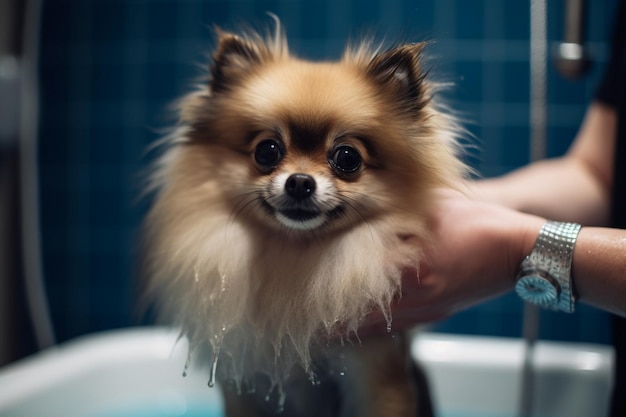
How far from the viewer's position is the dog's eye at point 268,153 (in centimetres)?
72

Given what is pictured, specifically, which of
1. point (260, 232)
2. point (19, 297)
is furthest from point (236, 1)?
point (19, 297)

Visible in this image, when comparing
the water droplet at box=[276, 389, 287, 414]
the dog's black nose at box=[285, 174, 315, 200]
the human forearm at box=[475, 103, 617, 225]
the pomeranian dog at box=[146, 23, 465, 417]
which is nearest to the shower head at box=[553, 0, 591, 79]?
the human forearm at box=[475, 103, 617, 225]

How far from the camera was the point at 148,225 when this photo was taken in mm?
924

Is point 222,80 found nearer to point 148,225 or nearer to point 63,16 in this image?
point 148,225

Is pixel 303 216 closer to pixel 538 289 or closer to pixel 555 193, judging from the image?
pixel 538 289

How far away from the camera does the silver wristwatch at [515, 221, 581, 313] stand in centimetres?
69

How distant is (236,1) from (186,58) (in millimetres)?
341

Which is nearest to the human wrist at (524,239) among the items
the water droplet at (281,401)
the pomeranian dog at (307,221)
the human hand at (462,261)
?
the human hand at (462,261)

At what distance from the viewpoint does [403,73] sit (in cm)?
72

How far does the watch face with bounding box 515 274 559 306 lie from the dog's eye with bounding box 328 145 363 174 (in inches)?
9.9

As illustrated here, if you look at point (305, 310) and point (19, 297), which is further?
point (19, 297)

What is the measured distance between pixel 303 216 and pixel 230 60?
0.24m

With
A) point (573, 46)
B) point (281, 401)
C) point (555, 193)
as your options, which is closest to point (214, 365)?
point (281, 401)

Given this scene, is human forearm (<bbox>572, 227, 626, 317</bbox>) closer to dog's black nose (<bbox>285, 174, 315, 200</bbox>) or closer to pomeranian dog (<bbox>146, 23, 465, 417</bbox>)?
pomeranian dog (<bbox>146, 23, 465, 417</bbox>)
